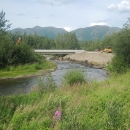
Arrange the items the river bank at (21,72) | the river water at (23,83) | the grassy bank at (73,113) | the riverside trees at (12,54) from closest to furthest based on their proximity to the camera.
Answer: the grassy bank at (73,113)
the river water at (23,83)
the river bank at (21,72)
the riverside trees at (12,54)

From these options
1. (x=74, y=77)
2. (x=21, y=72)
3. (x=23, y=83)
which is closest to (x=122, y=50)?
(x=74, y=77)

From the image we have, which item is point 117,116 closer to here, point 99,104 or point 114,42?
point 99,104

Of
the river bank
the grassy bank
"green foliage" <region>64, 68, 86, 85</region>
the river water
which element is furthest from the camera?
the river bank

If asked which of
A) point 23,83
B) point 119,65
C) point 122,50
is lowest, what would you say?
point 23,83

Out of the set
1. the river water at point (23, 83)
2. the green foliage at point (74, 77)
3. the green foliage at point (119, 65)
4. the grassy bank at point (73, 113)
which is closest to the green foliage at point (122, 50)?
the green foliage at point (119, 65)

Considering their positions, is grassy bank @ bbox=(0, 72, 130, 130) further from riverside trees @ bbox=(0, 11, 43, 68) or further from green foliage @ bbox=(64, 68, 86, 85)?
riverside trees @ bbox=(0, 11, 43, 68)

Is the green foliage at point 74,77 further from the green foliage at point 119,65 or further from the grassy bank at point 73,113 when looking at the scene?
the green foliage at point 119,65

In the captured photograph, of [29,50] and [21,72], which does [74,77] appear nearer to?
[21,72]

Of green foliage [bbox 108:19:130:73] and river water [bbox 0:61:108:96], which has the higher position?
green foliage [bbox 108:19:130:73]

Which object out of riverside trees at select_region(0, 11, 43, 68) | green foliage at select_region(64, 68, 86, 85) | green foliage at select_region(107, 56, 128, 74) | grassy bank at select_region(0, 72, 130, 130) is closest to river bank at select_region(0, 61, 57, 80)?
riverside trees at select_region(0, 11, 43, 68)

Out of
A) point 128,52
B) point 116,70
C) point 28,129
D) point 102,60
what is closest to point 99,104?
point 28,129

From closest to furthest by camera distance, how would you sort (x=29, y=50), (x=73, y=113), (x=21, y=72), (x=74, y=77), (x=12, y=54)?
(x=73, y=113)
(x=74, y=77)
(x=21, y=72)
(x=12, y=54)
(x=29, y=50)

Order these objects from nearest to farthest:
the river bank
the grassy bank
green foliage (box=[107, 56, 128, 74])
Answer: the grassy bank, green foliage (box=[107, 56, 128, 74]), the river bank

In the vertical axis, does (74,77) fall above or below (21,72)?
above
